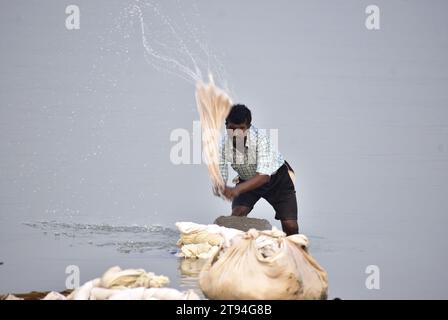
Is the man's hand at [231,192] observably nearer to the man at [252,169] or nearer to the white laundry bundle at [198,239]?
the man at [252,169]

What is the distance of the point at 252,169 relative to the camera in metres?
8.79

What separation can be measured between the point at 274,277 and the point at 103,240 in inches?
157

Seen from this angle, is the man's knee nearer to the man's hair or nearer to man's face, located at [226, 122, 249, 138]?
man's face, located at [226, 122, 249, 138]

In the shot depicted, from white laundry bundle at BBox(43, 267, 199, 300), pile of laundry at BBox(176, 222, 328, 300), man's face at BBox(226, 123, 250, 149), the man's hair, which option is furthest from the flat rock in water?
white laundry bundle at BBox(43, 267, 199, 300)

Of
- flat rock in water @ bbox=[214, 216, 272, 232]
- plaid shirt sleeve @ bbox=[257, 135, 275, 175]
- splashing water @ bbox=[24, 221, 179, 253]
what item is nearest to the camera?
plaid shirt sleeve @ bbox=[257, 135, 275, 175]

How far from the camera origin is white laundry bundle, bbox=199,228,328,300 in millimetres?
5676

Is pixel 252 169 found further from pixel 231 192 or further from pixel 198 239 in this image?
pixel 198 239

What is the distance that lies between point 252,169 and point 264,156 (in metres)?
0.25

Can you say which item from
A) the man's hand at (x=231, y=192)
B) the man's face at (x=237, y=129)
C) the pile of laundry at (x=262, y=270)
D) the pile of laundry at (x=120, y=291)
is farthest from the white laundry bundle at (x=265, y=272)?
the man's hand at (x=231, y=192)

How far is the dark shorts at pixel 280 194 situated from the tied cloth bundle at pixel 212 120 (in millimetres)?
438

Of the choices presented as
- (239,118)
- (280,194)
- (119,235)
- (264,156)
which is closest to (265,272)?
(239,118)

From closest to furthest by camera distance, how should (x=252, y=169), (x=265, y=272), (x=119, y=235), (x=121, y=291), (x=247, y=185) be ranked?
(x=121, y=291), (x=265, y=272), (x=247, y=185), (x=252, y=169), (x=119, y=235)

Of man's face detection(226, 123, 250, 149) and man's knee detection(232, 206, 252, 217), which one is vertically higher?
man's face detection(226, 123, 250, 149)

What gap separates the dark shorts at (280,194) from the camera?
9.02m
